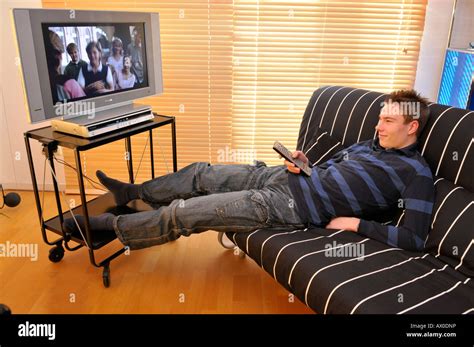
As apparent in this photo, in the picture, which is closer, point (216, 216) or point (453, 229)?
point (453, 229)

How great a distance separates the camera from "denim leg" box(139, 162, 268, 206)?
76.4 inches

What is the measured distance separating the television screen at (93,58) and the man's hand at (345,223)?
1.25 metres

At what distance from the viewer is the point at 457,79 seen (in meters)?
2.46

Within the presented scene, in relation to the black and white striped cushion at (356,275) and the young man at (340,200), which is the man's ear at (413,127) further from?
the black and white striped cushion at (356,275)

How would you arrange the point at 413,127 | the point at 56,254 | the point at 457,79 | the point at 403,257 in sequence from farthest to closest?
the point at 457,79, the point at 56,254, the point at 413,127, the point at 403,257

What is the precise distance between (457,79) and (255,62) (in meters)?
1.30

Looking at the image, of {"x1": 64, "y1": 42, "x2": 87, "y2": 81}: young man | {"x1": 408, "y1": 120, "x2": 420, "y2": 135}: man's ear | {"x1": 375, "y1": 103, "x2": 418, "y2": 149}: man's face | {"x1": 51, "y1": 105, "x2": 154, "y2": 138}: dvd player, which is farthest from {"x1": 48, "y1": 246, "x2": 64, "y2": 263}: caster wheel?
{"x1": 408, "y1": 120, "x2": 420, "y2": 135}: man's ear

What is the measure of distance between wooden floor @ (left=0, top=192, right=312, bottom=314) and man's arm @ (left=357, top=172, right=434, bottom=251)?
51cm

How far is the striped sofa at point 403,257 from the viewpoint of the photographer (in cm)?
127

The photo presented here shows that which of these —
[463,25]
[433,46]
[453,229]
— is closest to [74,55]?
[453,229]

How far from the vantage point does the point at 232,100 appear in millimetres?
2727

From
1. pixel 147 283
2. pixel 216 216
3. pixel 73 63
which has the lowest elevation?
pixel 147 283

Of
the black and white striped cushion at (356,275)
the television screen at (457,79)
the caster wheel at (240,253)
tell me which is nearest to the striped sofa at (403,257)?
the black and white striped cushion at (356,275)

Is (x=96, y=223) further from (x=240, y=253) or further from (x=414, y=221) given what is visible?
(x=414, y=221)
